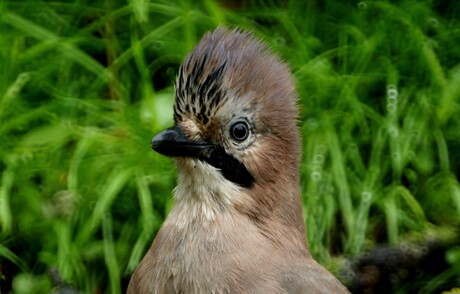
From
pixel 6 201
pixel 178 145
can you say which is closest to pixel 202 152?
pixel 178 145

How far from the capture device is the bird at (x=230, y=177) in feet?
14.4

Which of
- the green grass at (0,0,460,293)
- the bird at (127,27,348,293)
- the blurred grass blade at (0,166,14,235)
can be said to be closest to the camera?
the bird at (127,27,348,293)

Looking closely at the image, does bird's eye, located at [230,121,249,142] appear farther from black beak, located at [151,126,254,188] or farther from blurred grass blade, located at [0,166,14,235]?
blurred grass blade, located at [0,166,14,235]

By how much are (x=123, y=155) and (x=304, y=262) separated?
1.74 meters

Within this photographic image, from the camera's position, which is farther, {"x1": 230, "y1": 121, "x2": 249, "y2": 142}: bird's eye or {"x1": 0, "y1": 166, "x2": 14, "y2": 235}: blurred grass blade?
{"x1": 0, "y1": 166, "x2": 14, "y2": 235}: blurred grass blade

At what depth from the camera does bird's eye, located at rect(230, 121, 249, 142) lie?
4.43 metres

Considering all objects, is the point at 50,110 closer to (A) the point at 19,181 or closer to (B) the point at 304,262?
(A) the point at 19,181

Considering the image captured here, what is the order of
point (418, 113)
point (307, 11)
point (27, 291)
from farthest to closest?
1. point (307, 11)
2. point (418, 113)
3. point (27, 291)

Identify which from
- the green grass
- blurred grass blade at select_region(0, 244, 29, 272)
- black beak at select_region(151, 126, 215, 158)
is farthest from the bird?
blurred grass blade at select_region(0, 244, 29, 272)

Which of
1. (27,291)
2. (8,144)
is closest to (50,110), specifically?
(8,144)

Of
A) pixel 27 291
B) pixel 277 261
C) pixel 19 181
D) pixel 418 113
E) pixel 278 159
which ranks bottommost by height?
pixel 27 291

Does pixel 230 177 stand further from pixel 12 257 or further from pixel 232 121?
pixel 12 257

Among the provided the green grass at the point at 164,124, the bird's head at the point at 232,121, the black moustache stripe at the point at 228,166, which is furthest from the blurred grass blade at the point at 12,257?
the black moustache stripe at the point at 228,166

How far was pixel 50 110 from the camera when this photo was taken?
248 inches
